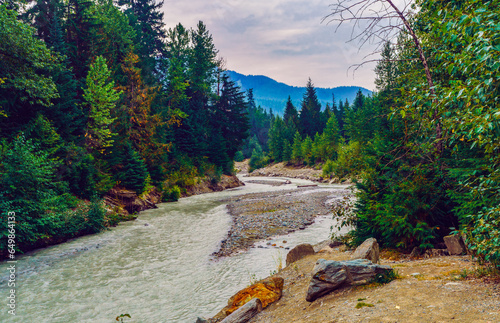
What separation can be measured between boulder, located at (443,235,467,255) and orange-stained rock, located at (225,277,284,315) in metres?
4.48

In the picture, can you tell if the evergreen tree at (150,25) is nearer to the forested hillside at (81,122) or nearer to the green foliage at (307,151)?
the forested hillside at (81,122)

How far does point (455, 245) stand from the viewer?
684cm

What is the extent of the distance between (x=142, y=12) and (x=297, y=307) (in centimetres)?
5637

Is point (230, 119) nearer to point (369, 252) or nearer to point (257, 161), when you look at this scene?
point (369, 252)

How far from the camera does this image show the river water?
7324 mm

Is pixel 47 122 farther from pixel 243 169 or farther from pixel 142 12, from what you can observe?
pixel 243 169

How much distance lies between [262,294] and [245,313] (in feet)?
2.66

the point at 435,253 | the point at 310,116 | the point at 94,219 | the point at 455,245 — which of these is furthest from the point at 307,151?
the point at 455,245

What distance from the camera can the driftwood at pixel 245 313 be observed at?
5.61 m

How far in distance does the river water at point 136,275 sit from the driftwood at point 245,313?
1.58 meters

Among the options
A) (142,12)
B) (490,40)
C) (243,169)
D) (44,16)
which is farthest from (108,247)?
(243,169)

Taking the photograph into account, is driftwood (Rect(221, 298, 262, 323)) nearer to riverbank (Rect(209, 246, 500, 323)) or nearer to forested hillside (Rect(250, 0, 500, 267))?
riverbank (Rect(209, 246, 500, 323))

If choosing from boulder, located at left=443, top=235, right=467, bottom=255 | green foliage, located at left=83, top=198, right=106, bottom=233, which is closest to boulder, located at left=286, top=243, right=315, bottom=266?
boulder, located at left=443, top=235, right=467, bottom=255

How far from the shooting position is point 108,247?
42.7 feet
